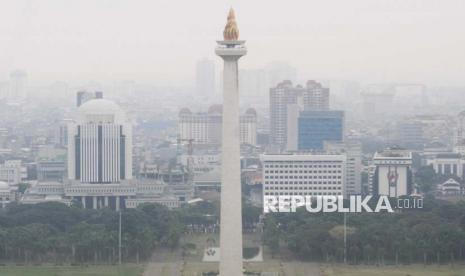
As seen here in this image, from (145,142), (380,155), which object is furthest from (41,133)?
(380,155)

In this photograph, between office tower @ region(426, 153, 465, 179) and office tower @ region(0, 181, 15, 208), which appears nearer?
office tower @ region(0, 181, 15, 208)

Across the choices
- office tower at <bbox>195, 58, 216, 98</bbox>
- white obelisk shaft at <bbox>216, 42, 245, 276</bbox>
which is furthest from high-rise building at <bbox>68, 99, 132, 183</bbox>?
office tower at <bbox>195, 58, 216, 98</bbox>

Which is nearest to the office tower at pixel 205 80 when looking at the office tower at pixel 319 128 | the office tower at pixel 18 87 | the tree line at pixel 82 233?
the office tower at pixel 18 87

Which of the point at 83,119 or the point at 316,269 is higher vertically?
the point at 83,119

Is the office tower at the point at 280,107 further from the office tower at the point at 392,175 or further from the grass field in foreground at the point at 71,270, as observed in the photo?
the grass field in foreground at the point at 71,270

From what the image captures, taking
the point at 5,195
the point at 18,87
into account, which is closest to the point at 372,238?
the point at 5,195

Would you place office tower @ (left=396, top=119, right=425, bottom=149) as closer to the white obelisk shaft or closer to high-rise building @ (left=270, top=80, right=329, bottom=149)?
high-rise building @ (left=270, top=80, right=329, bottom=149)

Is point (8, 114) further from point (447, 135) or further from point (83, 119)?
point (83, 119)
